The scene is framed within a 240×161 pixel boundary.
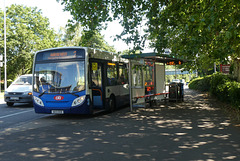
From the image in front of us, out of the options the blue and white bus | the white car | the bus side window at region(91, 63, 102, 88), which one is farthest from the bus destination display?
the white car

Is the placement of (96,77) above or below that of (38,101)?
above

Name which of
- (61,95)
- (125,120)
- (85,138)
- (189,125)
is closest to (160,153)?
(85,138)

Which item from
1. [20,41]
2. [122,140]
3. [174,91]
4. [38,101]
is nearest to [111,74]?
[38,101]

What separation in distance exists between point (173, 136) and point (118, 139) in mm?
1479

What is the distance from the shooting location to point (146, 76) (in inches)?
584

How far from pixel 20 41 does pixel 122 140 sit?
114 ft

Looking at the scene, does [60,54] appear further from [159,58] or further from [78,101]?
[159,58]

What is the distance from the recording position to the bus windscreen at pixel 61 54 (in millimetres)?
11094

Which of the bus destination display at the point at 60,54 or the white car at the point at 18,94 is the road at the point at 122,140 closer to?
the bus destination display at the point at 60,54

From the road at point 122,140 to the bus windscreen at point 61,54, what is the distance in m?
2.48

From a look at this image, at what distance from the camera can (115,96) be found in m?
13.6

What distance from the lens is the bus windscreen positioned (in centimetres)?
1109

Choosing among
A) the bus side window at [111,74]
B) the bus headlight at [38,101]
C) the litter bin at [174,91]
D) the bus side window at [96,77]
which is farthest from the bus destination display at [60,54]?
the litter bin at [174,91]

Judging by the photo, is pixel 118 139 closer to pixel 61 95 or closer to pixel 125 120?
pixel 125 120
